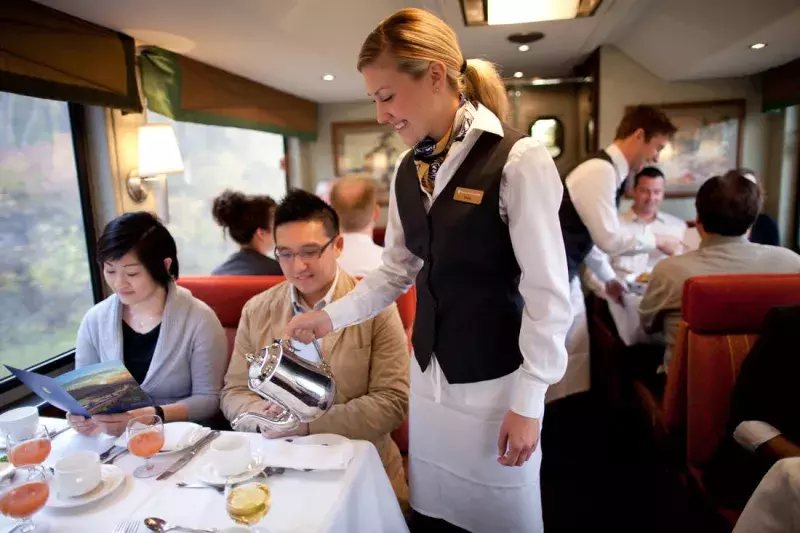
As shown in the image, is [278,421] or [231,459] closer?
[231,459]

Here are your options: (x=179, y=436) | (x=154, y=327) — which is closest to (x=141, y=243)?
(x=154, y=327)

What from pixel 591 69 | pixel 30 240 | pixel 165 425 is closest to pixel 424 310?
pixel 165 425

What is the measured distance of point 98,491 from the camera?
1096mm

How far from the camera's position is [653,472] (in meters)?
2.44

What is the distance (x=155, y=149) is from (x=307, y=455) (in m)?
2.18

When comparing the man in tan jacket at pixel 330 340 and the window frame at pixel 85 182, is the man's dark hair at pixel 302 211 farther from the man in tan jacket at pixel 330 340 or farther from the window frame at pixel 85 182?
the window frame at pixel 85 182

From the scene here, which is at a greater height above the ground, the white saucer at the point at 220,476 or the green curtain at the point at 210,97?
the green curtain at the point at 210,97

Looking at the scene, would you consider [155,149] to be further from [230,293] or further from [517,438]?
[517,438]

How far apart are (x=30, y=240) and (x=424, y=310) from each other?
82.8 inches

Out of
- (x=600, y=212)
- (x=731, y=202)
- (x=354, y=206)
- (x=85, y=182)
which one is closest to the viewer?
(x=731, y=202)

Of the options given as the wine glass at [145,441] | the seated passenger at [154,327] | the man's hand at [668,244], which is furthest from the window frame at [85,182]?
the man's hand at [668,244]

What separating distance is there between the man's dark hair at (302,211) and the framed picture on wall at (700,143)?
3.78m

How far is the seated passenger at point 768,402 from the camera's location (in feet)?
4.46

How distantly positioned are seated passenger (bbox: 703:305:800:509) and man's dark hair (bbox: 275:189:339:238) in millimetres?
1221
